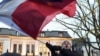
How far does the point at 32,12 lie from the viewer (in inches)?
200

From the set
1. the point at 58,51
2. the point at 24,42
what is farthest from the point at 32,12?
the point at 24,42

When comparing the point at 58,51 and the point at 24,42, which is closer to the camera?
the point at 58,51

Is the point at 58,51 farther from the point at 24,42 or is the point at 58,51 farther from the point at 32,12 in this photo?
the point at 24,42

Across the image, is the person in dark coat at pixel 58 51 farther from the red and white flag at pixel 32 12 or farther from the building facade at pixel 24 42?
the building facade at pixel 24 42

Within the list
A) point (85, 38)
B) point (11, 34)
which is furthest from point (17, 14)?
point (11, 34)

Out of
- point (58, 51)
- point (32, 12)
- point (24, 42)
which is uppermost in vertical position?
point (32, 12)

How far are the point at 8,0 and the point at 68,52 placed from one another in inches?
60.7

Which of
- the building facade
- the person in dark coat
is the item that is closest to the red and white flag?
the person in dark coat

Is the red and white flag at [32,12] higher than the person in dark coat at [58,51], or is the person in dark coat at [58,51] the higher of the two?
the red and white flag at [32,12]

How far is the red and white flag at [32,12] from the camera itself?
4906 mm

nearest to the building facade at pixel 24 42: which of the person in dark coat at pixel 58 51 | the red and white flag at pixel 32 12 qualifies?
the red and white flag at pixel 32 12

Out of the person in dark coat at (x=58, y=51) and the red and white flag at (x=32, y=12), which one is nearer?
the red and white flag at (x=32, y=12)

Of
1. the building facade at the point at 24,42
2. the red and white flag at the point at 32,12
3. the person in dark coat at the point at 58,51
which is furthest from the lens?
the building facade at the point at 24,42

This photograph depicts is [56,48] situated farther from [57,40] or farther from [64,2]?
[57,40]
